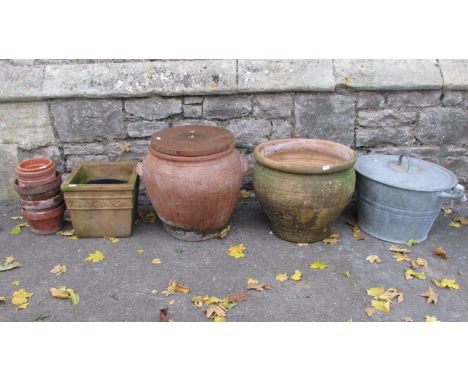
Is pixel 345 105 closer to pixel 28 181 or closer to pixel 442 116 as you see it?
pixel 442 116

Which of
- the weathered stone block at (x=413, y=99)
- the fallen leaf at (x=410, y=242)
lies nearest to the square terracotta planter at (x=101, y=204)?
the fallen leaf at (x=410, y=242)

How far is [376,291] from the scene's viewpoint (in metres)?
3.26

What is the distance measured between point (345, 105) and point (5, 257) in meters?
3.35

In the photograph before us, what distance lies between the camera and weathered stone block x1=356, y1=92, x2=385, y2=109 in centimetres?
421

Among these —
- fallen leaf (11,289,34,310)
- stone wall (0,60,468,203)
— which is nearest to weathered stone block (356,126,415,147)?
stone wall (0,60,468,203)

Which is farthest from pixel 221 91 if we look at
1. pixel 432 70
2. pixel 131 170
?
pixel 432 70

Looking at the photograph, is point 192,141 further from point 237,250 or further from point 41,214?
point 41,214

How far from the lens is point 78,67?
13.5 feet

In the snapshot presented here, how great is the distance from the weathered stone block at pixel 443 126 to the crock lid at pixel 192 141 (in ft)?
6.58

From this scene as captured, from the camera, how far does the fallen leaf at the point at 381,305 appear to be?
3.08m

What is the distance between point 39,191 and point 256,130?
6.87ft

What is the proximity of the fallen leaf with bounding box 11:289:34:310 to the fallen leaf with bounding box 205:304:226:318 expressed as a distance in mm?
1298

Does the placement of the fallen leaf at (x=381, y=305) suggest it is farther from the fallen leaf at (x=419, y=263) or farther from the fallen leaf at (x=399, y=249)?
→ the fallen leaf at (x=399, y=249)

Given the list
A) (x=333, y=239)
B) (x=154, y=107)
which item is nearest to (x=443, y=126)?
(x=333, y=239)
